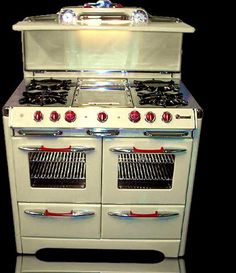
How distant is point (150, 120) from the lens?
1.92 metres

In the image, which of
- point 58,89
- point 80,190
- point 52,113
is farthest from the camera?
point 58,89

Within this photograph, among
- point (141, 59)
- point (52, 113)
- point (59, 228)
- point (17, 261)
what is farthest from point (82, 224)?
point (141, 59)

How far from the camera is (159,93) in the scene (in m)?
2.13

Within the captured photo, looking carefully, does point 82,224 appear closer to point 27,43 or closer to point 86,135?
point 86,135

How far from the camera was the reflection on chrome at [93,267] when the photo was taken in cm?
221

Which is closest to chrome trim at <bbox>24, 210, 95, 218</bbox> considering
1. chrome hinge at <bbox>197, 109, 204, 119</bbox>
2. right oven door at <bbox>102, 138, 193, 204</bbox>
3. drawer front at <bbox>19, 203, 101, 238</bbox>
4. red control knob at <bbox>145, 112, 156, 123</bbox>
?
drawer front at <bbox>19, 203, 101, 238</bbox>

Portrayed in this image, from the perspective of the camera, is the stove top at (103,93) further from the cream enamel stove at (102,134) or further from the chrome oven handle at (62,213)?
the chrome oven handle at (62,213)

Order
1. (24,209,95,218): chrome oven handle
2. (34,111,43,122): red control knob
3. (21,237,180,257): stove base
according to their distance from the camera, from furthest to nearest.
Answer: (21,237,180,257): stove base < (24,209,95,218): chrome oven handle < (34,111,43,122): red control knob

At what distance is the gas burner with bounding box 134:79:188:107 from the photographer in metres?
2.01

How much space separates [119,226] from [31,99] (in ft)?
2.81

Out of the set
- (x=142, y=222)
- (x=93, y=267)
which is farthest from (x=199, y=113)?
(x=93, y=267)

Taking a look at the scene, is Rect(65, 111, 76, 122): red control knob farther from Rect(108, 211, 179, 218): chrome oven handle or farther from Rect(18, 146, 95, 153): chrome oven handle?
Rect(108, 211, 179, 218): chrome oven handle

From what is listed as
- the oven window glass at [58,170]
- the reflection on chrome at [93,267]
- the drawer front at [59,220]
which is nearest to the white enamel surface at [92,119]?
the oven window glass at [58,170]

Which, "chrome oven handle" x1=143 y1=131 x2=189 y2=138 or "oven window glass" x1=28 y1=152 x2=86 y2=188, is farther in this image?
"oven window glass" x1=28 y1=152 x2=86 y2=188
